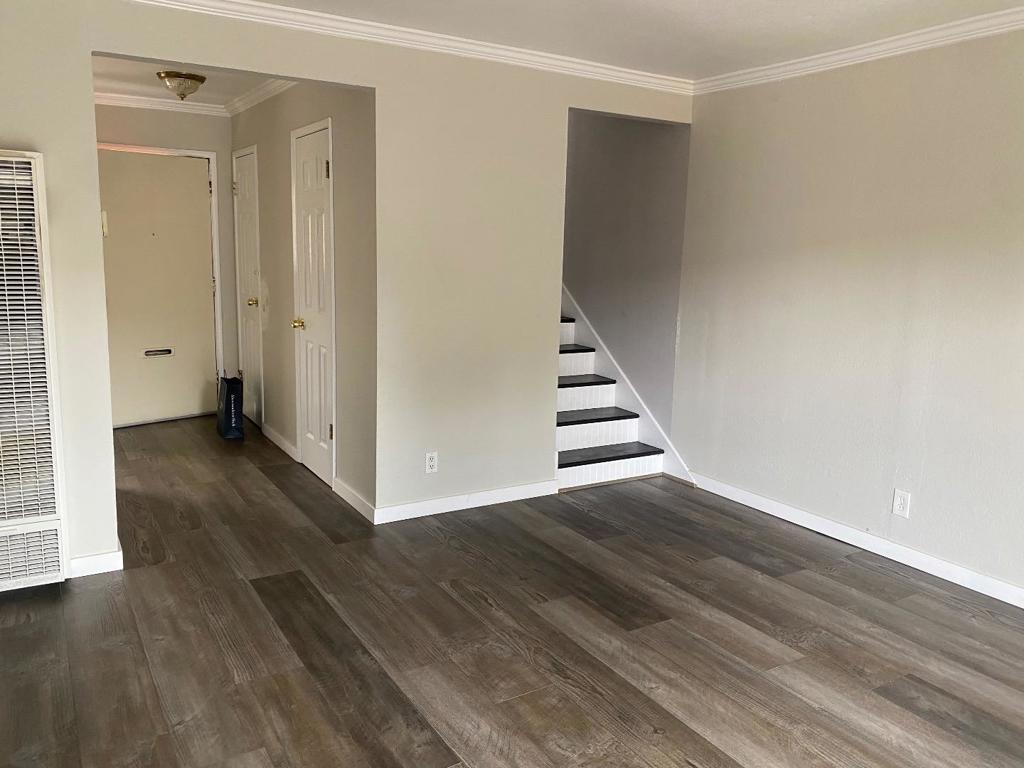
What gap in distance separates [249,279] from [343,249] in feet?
6.07

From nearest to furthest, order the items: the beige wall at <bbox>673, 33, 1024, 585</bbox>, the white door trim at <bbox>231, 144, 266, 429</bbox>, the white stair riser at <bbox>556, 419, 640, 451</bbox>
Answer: the beige wall at <bbox>673, 33, 1024, 585</bbox>, the white stair riser at <bbox>556, 419, 640, 451</bbox>, the white door trim at <bbox>231, 144, 266, 429</bbox>

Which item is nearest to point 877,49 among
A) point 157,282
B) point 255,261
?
point 255,261

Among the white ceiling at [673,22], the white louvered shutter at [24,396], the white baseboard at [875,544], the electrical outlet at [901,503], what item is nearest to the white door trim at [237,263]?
the white ceiling at [673,22]

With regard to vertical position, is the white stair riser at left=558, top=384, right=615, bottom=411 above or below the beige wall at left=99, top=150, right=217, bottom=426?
below

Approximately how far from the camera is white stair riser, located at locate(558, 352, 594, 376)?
5.38 meters

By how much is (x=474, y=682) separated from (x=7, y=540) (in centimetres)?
190

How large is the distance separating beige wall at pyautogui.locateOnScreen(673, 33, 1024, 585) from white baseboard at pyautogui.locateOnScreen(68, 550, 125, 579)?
10.3ft

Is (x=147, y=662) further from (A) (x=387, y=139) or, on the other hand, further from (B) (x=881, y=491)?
(B) (x=881, y=491)

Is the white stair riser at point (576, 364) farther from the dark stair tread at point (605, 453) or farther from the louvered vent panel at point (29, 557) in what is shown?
the louvered vent panel at point (29, 557)

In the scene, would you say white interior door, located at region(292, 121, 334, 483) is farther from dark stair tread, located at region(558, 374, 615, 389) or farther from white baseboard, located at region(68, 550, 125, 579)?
dark stair tread, located at region(558, 374, 615, 389)

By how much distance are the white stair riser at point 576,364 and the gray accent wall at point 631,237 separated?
0.17 meters

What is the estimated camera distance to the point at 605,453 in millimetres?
4844

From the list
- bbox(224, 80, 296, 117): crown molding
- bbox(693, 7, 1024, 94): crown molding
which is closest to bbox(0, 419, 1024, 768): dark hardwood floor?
bbox(693, 7, 1024, 94): crown molding

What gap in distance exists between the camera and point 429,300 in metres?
3.93
